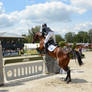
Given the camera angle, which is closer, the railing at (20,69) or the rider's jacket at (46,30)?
the railing at (20,69)

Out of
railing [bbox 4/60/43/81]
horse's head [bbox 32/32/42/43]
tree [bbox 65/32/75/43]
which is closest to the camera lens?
railing [bbox 4/60/43/81]

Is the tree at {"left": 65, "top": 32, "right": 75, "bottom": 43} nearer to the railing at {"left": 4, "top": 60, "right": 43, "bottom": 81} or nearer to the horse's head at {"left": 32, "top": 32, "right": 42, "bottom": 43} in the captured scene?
the horse's head at {"left": 32, "top": 32, "right": 42, "bottom": 43}

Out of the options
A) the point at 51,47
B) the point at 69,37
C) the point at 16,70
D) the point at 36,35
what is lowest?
the point at 16,70

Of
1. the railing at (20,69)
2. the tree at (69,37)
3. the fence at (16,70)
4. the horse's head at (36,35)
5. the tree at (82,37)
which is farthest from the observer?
the tree at (69,37)

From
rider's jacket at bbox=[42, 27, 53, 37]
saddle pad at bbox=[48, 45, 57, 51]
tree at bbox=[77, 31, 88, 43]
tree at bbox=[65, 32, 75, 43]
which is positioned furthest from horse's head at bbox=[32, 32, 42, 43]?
tree at bbox=[65, 32, 75, 43]

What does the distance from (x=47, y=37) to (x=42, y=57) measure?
1.60 metres

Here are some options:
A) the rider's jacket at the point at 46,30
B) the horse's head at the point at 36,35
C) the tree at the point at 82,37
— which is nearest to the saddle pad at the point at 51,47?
the rider's jacket at the point at 46,30

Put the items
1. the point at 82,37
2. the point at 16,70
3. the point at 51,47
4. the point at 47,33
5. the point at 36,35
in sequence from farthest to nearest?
the point at 82,37 < the point at 36,35 < the point at 47,33 < the point at 16,70 < the point at 51,47

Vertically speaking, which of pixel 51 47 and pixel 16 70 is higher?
pixel 51 47

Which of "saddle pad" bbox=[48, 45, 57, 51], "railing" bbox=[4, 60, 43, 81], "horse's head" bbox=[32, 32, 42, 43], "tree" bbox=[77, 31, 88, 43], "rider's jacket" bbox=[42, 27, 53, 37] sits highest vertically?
"tree" bbox=[77, 31, 88, 43]

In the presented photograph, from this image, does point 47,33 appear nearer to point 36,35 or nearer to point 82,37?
point 36,35

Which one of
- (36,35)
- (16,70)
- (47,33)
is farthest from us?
(36,35)

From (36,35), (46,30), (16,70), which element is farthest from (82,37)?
(16,70)

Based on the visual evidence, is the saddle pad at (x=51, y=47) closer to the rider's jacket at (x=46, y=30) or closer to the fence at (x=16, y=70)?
the rider's jacket at (x=46, y=30)
